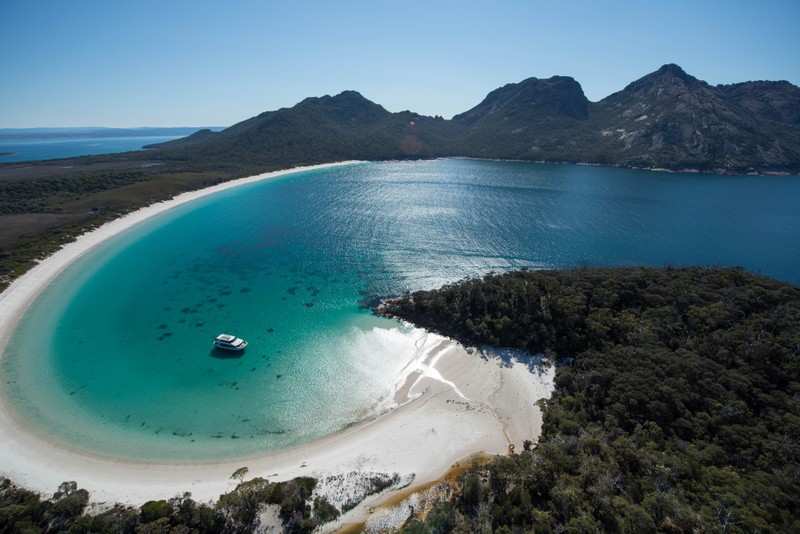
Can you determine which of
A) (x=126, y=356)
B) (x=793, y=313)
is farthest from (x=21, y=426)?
(x=793, y=313)

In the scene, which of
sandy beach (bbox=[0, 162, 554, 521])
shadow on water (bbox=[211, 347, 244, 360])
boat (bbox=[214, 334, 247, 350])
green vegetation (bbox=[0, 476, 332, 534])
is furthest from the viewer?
boat (bbox=[214, 334, 247, 350])

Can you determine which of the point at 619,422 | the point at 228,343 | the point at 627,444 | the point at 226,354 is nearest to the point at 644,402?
the point at 619,422

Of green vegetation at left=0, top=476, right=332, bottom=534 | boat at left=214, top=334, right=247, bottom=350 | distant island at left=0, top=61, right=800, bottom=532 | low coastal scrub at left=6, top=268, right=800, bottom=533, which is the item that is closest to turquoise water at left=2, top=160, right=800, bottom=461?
boat at left=214, top=334, right=247, bottom=350

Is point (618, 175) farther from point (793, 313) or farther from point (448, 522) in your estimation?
point (448, 522)

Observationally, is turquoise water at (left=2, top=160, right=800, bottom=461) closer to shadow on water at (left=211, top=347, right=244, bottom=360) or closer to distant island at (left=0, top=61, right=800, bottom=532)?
shadow on water at (left=211, top=347, right=244, bottom=360)

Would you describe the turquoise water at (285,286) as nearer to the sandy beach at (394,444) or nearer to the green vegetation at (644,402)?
the sandy beach at (394,444)

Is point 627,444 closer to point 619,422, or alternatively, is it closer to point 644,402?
point 619,422

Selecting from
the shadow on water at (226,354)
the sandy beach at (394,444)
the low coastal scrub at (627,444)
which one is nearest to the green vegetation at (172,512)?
the low coastal scrub at (627,444)
